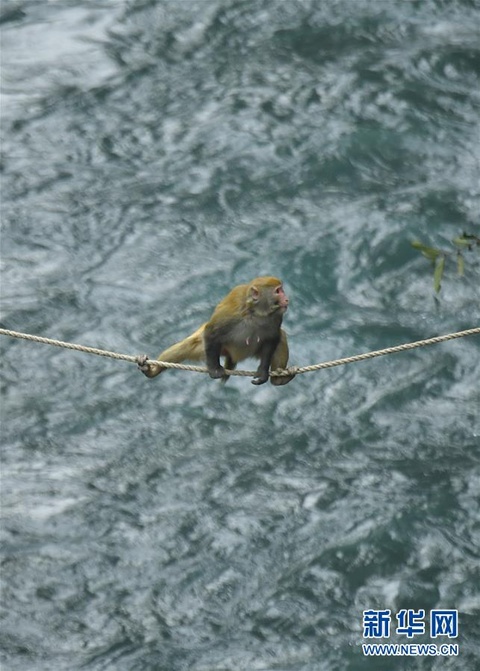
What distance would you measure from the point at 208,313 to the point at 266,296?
17.5 ft

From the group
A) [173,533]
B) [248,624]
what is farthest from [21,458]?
[248,624]

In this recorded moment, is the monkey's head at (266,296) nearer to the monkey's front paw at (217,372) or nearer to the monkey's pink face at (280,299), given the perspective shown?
the monkey's pink face at (280,299)

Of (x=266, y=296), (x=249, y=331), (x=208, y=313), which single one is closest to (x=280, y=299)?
(x=266, y=296)

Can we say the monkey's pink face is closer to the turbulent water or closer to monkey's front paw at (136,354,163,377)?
monkey's front paw at (136,354,163,377)

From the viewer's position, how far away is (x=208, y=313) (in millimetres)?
14930

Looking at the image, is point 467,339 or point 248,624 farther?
point 467,339

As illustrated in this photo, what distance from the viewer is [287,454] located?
13.7 meters

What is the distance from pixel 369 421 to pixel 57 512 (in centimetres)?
325

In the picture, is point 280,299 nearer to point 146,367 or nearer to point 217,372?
point 217,372

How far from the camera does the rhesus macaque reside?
9.62m

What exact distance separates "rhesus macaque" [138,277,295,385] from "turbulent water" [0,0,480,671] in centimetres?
321

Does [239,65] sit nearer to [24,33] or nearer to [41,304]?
[24,33]

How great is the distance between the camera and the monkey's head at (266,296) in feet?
31.4

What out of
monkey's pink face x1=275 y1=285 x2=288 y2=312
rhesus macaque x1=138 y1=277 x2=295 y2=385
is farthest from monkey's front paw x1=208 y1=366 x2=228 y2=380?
monkey's pink face x1=275 y1=285 x2=288 y2=312
